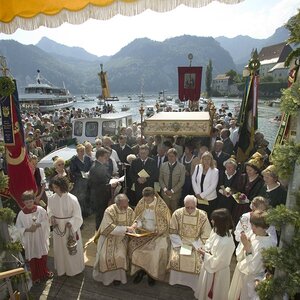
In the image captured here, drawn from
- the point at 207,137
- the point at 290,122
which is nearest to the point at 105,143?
the point at 207,137

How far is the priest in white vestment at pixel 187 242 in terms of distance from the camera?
4.80 metres

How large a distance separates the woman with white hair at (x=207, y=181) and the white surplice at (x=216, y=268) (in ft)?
6.31

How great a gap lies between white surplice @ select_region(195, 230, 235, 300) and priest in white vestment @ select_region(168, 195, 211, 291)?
38cm

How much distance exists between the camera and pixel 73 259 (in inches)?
205

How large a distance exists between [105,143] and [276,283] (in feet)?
20.8

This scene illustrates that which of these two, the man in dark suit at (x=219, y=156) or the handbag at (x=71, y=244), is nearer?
the handbag at (x=71, y=244)

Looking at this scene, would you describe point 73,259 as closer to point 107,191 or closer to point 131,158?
point 107,191

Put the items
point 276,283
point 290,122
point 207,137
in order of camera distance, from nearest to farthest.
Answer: point 276,283 → point 290,122 → point 207,137

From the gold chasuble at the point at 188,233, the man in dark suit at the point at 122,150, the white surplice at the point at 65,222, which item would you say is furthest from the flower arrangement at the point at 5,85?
the man in dark suit at the point at 122,150

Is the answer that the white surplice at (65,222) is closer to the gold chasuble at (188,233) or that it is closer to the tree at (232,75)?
the gold chasuble at (188,233)

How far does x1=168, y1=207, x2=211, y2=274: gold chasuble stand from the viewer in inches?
189

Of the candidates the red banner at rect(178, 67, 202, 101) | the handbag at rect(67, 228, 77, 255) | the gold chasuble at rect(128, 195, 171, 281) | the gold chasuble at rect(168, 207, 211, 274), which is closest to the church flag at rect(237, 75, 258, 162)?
the gold chasuble at rect(168, 207, 211, 274)

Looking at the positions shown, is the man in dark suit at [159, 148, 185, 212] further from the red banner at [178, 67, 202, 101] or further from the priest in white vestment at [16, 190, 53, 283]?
the red banner at [178, 67, 202, 101]

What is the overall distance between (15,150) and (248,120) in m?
5.92
